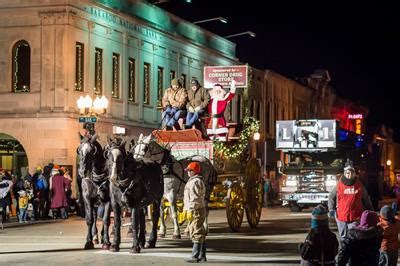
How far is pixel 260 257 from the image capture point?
15305mm

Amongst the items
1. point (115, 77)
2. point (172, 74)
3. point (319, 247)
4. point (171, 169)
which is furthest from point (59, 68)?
point (319, 247)

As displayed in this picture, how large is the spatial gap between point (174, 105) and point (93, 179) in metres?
5.23

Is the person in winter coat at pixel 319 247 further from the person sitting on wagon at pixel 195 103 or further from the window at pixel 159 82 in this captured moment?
the window at pixel 159 82

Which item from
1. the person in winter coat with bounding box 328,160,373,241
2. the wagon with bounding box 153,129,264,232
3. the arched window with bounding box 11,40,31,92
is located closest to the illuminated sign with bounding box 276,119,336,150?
the wagon with bounding box 153,129,264,232

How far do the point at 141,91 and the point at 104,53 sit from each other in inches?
193

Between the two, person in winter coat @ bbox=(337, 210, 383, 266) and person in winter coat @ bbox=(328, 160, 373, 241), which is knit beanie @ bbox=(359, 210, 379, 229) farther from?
person in winter coat @ bbox=(328, 160, 373, 241)

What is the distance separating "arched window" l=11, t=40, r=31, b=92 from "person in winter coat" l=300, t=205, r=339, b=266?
28.2 meters

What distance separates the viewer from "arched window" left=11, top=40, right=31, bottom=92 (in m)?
35.4

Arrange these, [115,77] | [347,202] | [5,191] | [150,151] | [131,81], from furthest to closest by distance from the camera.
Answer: [131,81] < [115,77] < [5,191] < [150,151] < [347,202]

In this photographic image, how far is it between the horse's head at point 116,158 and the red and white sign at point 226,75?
9.75 m

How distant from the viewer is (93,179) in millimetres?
16250

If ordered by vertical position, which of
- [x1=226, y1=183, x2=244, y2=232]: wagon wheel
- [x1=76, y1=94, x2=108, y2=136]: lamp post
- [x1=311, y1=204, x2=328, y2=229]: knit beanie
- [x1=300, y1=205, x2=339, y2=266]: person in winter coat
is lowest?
[x1=226, y1=183, x2=244, y2=232]: wagon wheel

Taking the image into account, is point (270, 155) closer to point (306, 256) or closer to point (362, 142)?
point (362, 142)

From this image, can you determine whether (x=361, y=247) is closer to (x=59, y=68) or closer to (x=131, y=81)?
(x=59, y=68)
